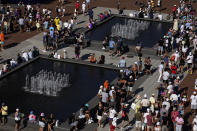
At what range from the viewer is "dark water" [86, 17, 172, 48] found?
48000 mm

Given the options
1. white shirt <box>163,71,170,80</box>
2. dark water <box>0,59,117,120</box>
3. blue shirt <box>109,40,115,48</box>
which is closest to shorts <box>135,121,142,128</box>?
dark water <box>0,59,117,120</box>

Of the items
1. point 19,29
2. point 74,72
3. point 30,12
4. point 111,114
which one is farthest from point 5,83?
point 30,12

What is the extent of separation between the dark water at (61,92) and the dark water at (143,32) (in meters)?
8.34

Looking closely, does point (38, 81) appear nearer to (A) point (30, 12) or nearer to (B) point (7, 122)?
(B) point (7, 122)

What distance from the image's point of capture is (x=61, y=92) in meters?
35.7

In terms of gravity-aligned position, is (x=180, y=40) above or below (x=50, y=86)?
above

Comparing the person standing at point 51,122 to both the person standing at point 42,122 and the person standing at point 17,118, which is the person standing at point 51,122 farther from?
the person standing at point 17,118

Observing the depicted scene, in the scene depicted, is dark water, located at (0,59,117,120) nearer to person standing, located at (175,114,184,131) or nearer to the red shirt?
the red shirt

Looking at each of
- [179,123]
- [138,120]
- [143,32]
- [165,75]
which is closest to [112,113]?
[138,120]

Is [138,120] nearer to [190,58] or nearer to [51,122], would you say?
[51,122]

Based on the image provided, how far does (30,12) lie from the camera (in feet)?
179

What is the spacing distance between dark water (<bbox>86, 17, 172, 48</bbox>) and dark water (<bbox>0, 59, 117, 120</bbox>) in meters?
8.34

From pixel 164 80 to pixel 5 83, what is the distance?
12804 millimetres

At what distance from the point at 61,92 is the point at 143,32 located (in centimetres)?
1883
